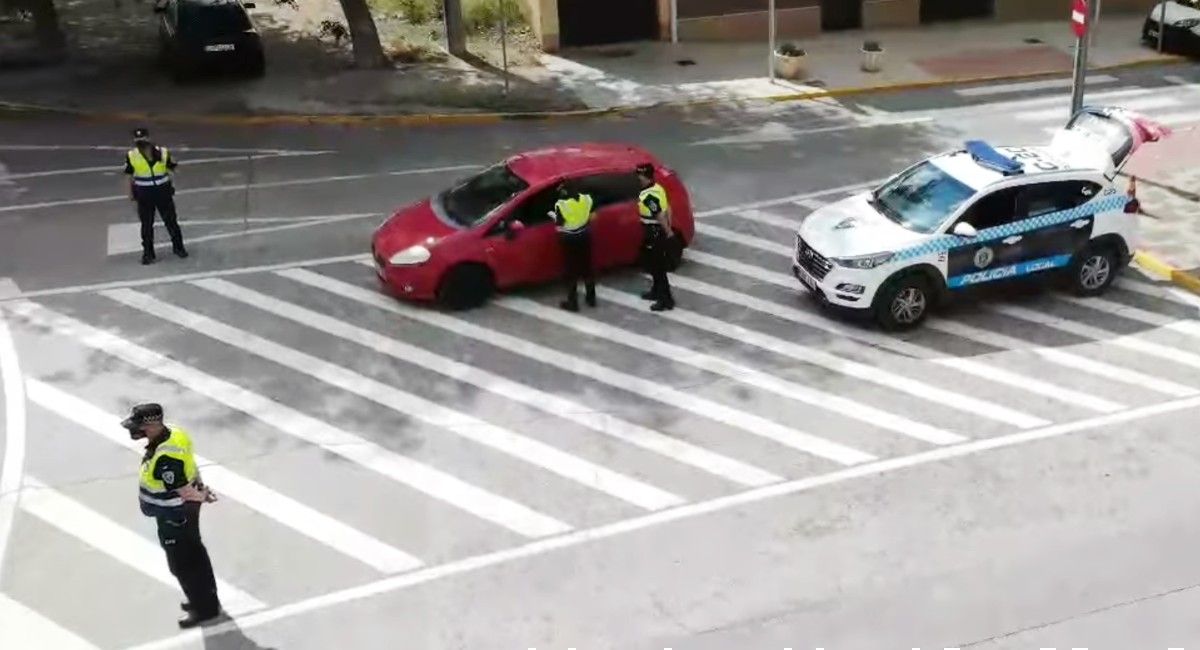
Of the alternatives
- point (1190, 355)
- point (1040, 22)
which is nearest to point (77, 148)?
point (1190, 355)

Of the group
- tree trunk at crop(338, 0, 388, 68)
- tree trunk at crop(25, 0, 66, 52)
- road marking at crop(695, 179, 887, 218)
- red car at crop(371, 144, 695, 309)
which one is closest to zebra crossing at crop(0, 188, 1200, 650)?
red car at crop(371, 144, 695, 309)

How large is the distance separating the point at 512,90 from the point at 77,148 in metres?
7.64

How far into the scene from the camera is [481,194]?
15328mm

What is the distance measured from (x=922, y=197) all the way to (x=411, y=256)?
5.75 meters

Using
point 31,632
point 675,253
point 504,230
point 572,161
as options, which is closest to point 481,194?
point 504,230

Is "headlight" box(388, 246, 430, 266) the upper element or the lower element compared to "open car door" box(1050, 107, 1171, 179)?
lower

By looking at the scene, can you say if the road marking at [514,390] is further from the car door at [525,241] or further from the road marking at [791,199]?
the road marking at [791,199]

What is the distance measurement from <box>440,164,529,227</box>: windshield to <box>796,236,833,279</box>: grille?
3.18m

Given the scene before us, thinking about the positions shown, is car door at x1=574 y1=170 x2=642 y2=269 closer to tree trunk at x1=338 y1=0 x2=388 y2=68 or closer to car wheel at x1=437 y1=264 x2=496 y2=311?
car wheel at x1=437 y1=264 x2=496 y2=311

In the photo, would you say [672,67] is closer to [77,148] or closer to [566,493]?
[77,148]

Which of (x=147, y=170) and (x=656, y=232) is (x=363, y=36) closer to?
(x=147, y=170)

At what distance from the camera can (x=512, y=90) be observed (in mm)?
24312

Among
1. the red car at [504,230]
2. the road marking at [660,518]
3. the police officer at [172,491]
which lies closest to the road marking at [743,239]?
the red car at [504,230]

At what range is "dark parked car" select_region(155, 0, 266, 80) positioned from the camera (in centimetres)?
2478
